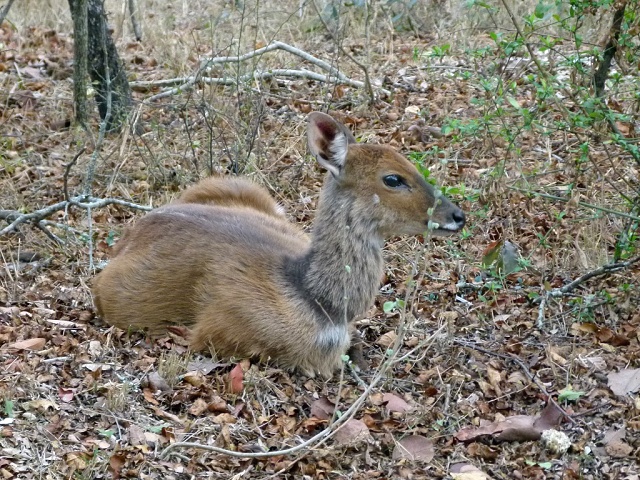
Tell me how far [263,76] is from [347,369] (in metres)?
4.39

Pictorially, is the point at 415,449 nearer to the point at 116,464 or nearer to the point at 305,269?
the point at 305,269

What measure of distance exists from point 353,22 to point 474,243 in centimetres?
435

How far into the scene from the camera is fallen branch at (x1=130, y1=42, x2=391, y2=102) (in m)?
9.20

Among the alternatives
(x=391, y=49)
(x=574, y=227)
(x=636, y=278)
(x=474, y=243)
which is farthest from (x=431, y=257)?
(x=391, y=49)

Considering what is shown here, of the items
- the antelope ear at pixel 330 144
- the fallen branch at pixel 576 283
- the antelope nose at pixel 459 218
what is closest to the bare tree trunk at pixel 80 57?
the antelope ear at pixel 330 144

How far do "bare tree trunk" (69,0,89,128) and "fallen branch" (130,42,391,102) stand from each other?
60 centimetres

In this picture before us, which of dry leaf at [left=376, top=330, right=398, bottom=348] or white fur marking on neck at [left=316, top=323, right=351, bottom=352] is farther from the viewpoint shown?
dry leaf at [left=376, top=330, right=398, bottom=348]

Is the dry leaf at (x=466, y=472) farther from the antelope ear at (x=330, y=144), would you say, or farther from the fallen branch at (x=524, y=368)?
the antelope ear at (x=330, y=144)

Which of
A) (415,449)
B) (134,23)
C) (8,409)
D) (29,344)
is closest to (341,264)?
(415,449)

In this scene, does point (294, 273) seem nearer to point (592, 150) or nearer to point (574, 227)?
point (574, 227)

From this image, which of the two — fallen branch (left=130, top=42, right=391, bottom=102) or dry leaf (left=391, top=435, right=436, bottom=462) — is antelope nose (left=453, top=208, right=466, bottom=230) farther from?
fallen branch (left=130, top=42, right=391, bottom=102)

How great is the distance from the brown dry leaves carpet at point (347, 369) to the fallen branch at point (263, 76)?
21 centimetres

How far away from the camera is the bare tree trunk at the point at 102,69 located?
29.5 feet

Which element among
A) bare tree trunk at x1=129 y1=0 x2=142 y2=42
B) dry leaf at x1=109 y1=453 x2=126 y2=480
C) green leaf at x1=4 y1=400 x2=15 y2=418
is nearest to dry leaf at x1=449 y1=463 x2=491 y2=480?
dry leaf at x1=109 y1=453 x2=126 y2=480
